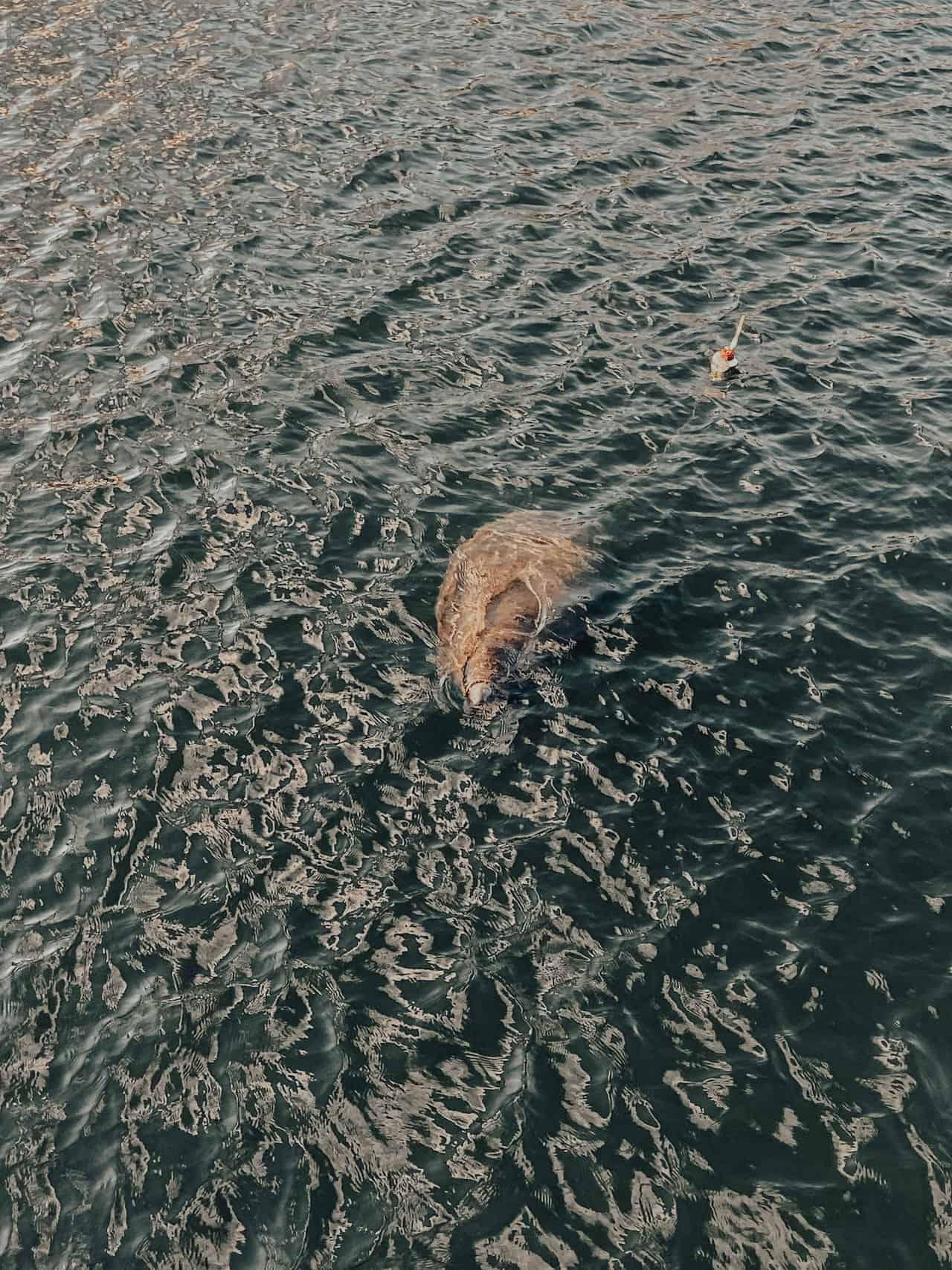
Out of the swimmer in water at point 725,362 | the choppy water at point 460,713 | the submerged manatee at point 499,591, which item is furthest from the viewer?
the swimmer in water at point 725,362

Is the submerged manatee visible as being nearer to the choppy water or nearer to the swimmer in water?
the choppy water

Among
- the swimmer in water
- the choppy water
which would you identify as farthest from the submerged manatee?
the swimmer in water

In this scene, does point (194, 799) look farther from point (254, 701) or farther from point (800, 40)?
point (800, 40)

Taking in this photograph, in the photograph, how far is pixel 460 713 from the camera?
16.2 m

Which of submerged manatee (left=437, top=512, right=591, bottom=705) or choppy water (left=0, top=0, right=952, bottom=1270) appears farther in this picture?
submerged manatee (left=437, top=512, right=591, bottom=705)

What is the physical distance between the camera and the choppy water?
37.8 feet

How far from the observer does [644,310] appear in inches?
979

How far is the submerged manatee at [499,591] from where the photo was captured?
54.9 ft

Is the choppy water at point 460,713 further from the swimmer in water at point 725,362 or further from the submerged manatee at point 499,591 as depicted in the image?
the swimmer in water at point 725,362

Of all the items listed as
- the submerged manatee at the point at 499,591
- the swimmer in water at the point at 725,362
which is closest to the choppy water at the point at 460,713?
the submerged manatee at the point at 499,591

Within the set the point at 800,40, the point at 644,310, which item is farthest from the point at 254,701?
the point at 800,40

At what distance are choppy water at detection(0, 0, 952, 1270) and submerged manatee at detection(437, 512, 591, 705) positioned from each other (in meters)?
0.52

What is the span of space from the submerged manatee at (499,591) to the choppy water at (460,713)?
0.52 m

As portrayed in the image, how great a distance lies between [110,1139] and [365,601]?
8.78m
